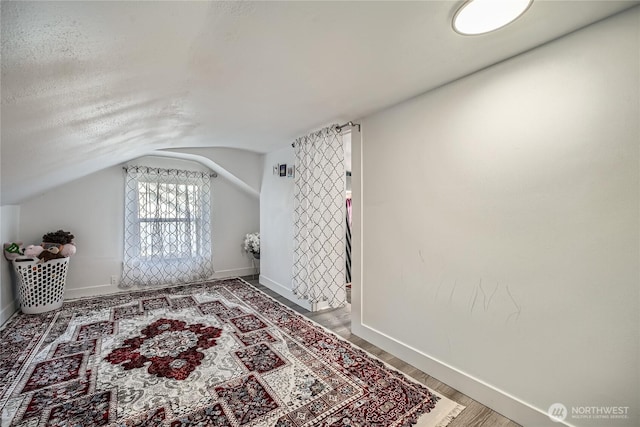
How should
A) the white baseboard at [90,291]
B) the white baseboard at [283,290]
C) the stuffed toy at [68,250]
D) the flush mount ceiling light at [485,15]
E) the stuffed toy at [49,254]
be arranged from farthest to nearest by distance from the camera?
the white baseboard at [90,291]
the white baseboard at [283,290]
the stuffed toy at [68,250]
the stuffed toy at [49,254]
the flush mount ceiling light at [485,15]

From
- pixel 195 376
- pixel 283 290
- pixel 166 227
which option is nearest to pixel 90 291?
pixel 166 227

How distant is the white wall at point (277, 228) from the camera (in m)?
3.51

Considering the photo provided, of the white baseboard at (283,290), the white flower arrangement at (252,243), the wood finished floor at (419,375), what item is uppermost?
the white flower arrangement at (252,243)

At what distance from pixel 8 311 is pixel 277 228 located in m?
2.91

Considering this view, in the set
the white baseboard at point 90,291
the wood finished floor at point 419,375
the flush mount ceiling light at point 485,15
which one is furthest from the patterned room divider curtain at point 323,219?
the white baseboard at point 90,291

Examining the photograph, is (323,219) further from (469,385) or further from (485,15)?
(485,15)

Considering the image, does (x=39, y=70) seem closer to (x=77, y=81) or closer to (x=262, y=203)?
(x=77, y=81)

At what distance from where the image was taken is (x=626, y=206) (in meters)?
1.17

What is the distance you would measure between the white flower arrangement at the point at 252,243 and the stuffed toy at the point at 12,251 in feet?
8.41

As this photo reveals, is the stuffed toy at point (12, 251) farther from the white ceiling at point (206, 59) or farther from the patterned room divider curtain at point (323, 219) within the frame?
the patterned room divider curtain at point (323, 219)

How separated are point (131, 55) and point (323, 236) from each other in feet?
7.28

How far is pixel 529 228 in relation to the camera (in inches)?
56.6

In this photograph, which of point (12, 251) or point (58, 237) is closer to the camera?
point (12, 251)

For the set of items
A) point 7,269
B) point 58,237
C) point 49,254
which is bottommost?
point 7,269
